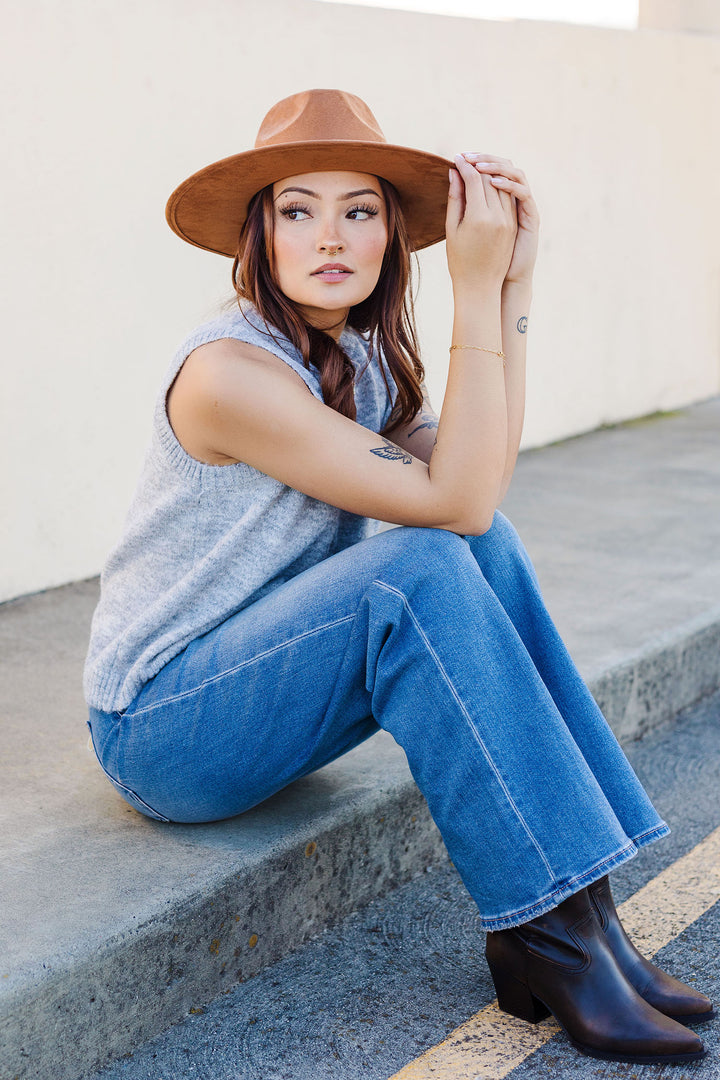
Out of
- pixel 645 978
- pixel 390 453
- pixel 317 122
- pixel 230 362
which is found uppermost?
pixel 317 122

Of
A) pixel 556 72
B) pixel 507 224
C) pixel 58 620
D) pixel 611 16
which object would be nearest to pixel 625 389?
pixel 556 72

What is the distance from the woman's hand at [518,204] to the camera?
228 cm

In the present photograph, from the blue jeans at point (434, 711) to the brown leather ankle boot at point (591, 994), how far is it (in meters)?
0.05

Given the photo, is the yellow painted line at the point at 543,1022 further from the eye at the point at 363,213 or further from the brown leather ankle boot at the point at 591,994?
the eye at the point at 363,213

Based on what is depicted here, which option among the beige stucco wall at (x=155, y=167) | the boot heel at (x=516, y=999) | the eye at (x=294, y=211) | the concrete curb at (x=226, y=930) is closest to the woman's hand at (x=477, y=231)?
the eye at (x=294, y=211)

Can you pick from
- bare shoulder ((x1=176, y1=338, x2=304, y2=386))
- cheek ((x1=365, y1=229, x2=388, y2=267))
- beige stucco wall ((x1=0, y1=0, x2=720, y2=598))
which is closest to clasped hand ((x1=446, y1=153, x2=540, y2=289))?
cheek ((x1=365, y1=229, x2=388, y2=267))

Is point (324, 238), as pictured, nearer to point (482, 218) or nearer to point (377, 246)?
point (377, 246)

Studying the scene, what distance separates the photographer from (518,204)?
2.41 metres

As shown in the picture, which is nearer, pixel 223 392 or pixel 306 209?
pixel 223 392

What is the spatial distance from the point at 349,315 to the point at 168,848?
1098 millimetres

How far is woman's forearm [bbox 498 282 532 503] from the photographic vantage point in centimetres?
241

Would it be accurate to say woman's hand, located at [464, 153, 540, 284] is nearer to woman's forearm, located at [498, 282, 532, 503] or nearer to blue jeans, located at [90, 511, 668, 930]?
woman's forearm, located at [498, 282, 532, 503]

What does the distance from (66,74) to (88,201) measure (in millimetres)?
383

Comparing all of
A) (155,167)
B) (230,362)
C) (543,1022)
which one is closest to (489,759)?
(543,1022)
